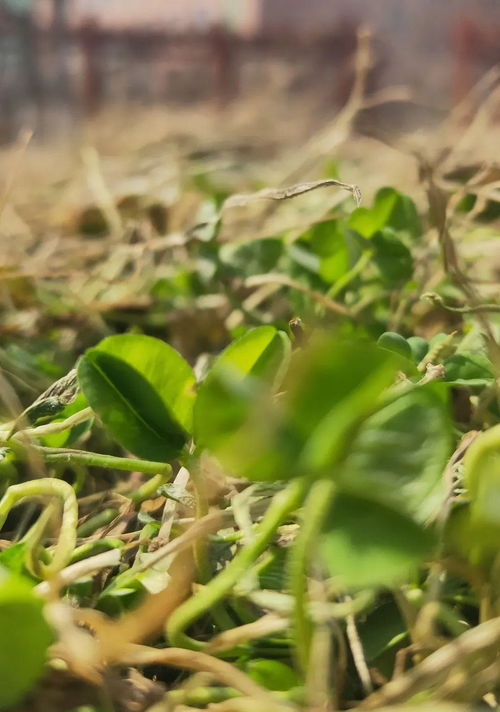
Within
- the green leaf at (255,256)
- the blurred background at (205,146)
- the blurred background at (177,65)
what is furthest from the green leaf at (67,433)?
the blurred background at (177,65)

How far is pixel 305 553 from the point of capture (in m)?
0.19

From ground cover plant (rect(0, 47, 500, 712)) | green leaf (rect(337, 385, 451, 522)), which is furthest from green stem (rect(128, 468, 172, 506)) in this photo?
green leaf (rect(337, 385, 451, 522))

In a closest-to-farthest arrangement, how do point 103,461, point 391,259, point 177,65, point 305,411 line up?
point 305,411 → point 103,461 → point 391,259 → point 177,65

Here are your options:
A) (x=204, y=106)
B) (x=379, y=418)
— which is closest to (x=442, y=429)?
(x=379, y=418)

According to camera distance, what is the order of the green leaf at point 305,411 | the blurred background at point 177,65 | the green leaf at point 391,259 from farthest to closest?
the blurred background at point 177,65 < the green leaf at point 391,259 < the green leaf at point 305,411

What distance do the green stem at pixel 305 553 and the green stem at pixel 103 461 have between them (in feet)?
0.30

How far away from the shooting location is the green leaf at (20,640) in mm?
189

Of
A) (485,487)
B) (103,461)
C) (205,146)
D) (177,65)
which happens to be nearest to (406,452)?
(485,487)

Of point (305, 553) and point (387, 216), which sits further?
point (387, 216)

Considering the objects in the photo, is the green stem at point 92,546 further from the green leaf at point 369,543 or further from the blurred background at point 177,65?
the blurred background at point 177,65

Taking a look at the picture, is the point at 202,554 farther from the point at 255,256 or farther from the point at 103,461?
the point at 255,256

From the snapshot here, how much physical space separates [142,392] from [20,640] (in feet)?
0.32

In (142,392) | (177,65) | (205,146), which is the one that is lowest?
(177,65)

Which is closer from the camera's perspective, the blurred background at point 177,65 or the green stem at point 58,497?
the green stem at point 58,497
